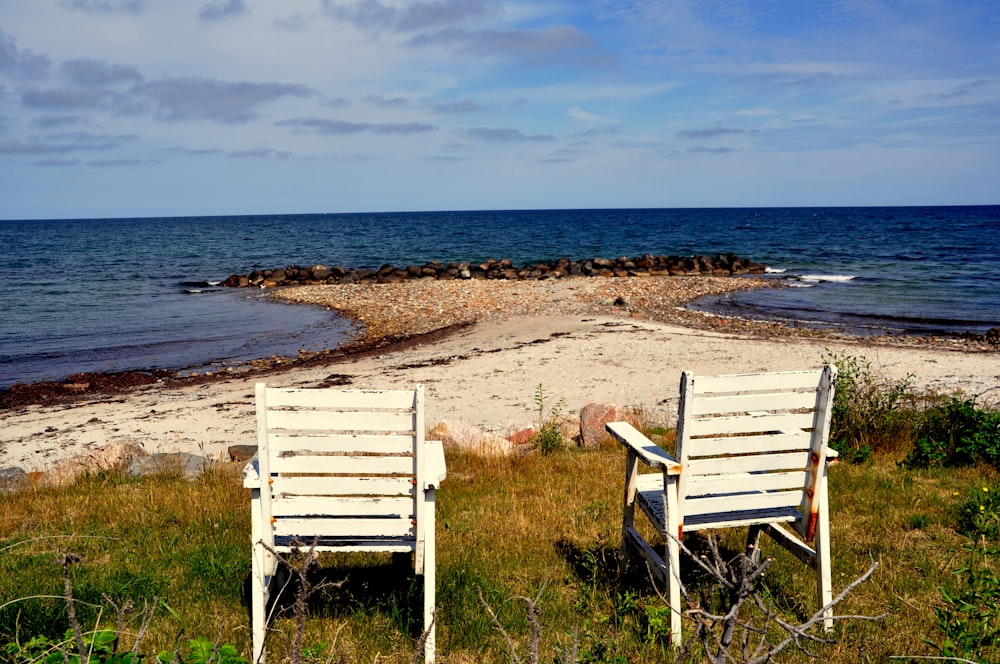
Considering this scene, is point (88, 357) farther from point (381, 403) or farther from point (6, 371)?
point (381, 403)

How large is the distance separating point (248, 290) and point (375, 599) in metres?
28.8

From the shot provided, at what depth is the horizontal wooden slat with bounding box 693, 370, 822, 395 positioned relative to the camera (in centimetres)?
344

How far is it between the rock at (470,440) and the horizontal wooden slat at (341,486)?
3697 mm

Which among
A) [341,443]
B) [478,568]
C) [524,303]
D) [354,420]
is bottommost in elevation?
[478,568]

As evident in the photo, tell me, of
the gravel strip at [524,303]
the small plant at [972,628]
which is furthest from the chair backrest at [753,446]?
the gravel strip at [524,303]

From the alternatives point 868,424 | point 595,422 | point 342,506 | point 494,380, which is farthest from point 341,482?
point 494,380

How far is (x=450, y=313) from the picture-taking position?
69.1 feet

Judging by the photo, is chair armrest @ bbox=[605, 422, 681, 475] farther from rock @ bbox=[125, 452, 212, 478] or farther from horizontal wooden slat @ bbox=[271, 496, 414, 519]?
rock @ bbox=[125, 452, 212, 478]

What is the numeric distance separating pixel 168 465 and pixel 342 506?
4.08 m

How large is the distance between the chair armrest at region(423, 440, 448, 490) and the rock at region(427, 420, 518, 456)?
319 centimetres

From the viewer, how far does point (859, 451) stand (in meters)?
6.55

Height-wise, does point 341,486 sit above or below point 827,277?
above

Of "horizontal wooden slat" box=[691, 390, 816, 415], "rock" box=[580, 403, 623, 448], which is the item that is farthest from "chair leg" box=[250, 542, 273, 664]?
"rock" box=[580, 403, 623, 448]

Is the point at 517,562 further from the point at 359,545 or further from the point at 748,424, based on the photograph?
the point at 748,424
